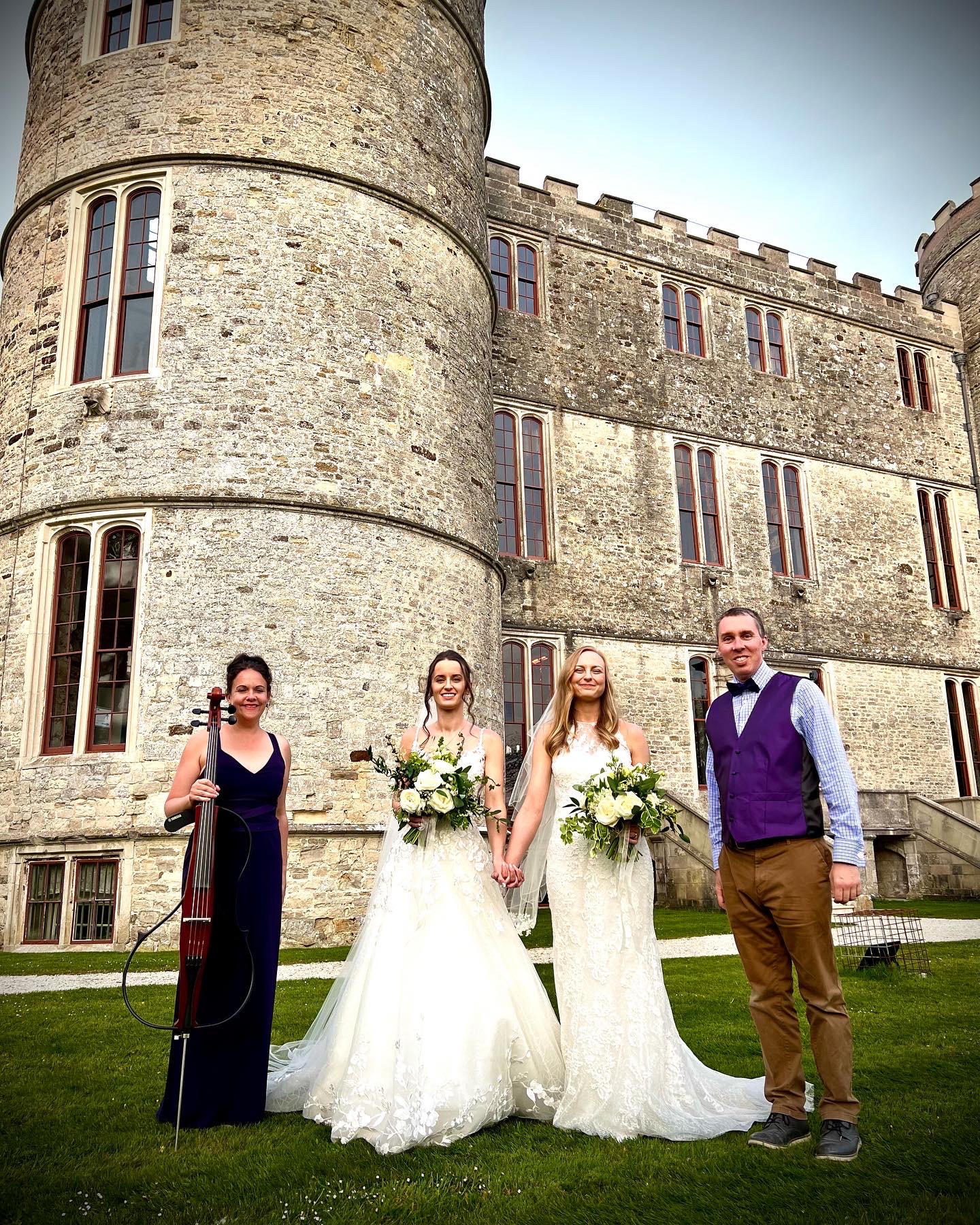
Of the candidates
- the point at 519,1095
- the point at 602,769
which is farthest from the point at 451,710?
the point at 519,1095

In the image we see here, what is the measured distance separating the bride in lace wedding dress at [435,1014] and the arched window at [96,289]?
872 centimetres

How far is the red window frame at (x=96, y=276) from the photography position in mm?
11797

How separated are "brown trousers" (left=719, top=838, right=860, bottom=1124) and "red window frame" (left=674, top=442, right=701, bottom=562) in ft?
49.1

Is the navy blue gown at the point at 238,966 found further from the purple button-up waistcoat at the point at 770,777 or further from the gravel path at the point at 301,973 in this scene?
the gravel path at the point at 301,973

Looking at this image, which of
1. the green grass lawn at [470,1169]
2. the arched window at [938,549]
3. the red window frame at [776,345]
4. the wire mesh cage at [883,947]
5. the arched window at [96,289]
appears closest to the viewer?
the green grass lawn at [470,1169]

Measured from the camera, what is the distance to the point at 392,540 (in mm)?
11680

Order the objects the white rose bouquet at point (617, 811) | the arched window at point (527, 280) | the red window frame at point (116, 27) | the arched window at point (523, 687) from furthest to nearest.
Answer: the arched window at point (527, 280)
the arched window at point (523, 687)
the red window frame at point (116, 27)
the white rose bouquet at point (617, 811)

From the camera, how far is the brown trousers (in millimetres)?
3758

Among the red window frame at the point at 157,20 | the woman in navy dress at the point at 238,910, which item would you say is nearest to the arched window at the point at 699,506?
the red window frame at the point at 157,20

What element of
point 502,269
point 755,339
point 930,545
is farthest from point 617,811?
point 930,545

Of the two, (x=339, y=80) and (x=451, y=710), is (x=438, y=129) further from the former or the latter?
(x=451, y=710)

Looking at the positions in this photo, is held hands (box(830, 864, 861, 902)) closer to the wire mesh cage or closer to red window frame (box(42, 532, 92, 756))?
the wire mesh cage

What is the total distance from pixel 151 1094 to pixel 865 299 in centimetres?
2266

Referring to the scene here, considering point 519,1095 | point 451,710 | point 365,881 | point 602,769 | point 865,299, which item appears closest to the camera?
point 519,1095
